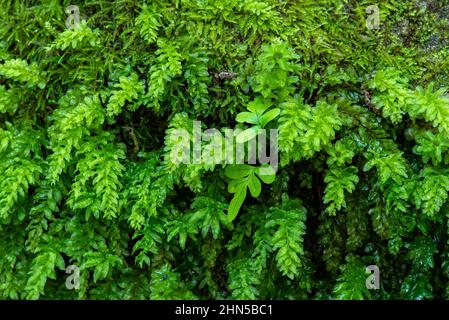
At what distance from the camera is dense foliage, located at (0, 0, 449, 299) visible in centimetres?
214

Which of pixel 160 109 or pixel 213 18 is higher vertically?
pixel 213 18

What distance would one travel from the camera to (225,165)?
2.19 meters

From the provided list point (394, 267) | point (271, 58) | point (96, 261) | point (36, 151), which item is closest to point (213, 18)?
point (271, 58)

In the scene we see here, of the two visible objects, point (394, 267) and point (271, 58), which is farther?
point (394, 267)

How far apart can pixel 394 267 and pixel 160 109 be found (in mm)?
1351

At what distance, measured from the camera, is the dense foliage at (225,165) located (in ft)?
7.03

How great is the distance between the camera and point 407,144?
2.28 meters

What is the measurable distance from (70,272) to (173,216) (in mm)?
573
